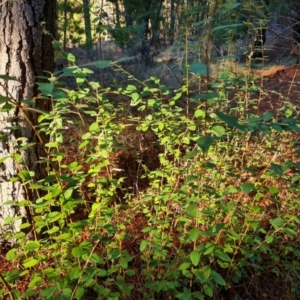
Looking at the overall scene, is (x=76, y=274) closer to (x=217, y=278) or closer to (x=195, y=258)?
(x=195, y=258)

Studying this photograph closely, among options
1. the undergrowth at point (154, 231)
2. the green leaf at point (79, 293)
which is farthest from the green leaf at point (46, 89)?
the green leaf at point (79, 293)

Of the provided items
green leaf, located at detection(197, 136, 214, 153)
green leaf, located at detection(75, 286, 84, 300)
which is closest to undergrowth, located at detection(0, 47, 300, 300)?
green leaf, located at detection(75, 286, 84, 300)

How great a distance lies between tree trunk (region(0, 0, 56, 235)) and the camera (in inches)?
72.6

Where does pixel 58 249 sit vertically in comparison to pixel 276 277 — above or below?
above

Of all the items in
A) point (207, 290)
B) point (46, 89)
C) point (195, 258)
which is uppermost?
point (46, 89)

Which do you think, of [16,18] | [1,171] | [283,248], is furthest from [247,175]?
[16,18]

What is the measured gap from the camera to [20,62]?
6.19 ft

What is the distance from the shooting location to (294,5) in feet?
21.0

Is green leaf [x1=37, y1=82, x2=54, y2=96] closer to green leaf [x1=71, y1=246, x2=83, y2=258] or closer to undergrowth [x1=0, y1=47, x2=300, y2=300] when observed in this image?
undergrowth [x1=0, y1=47, x2=300, y2=300]

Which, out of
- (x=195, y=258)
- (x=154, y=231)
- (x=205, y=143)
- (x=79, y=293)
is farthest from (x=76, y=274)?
(x=205, y=143)

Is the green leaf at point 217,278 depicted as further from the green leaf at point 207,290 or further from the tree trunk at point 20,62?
the tree trunk at point 20,62

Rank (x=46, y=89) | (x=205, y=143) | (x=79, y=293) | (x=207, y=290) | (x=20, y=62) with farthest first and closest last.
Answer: (x=20, y=62) < (x=207, y=290) < (x=79, y=293) < (x=205, y=143) < (x=46, y=89)

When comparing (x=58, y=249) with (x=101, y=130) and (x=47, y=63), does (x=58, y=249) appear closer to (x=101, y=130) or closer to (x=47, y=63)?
(x=101, y=130)

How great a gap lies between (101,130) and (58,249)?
76cm
